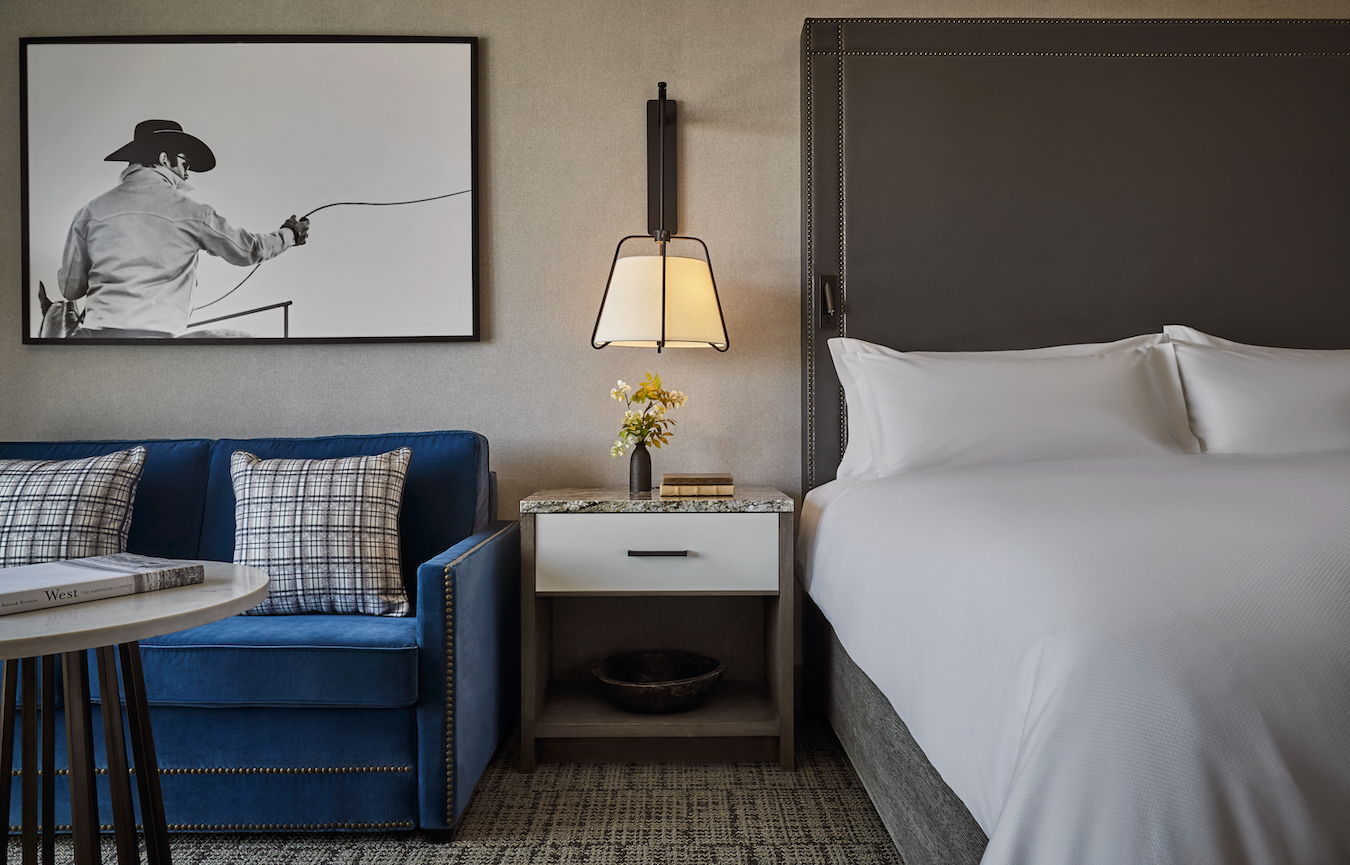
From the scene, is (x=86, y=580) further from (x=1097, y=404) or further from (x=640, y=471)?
(x=1097, y=404)

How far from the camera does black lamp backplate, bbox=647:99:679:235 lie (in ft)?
8.38

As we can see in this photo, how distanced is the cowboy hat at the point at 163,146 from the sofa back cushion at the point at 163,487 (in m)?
0.94

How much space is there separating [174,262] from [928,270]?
2.41 meters

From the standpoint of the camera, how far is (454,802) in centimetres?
171

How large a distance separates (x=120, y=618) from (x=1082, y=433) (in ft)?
6.46

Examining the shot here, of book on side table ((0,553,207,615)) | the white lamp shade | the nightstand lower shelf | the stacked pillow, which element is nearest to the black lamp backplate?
the white lamp shade

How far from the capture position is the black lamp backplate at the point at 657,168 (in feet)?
8.38

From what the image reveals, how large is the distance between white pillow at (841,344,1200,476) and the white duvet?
0.62 m

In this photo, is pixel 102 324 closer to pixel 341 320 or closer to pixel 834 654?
pixel 341 320

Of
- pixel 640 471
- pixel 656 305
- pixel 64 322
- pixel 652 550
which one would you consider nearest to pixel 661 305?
pixel 656 305

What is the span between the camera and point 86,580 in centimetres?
121

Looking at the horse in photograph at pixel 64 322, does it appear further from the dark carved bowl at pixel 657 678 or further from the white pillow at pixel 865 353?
the white pillow at pixel 865 353

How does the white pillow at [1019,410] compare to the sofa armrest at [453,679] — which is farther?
the white pillow at [1019,410]

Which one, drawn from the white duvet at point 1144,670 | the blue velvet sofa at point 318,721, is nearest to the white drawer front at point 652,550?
the blue velvet sofa at point 318,721
